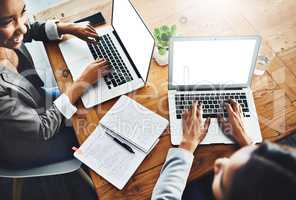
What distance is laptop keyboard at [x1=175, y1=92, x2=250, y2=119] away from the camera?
1400mm

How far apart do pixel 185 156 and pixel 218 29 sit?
0.62 m

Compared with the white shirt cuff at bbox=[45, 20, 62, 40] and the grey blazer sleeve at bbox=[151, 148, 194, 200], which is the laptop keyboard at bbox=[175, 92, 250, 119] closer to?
the grey blazer sleeve at bbox=[151, 148, 194, 200]

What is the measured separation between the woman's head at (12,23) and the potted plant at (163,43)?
54 cm

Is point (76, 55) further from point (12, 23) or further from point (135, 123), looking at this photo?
point (135, 123)

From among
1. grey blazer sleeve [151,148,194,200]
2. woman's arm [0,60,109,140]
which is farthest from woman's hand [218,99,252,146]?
woman's arm [0,60,109,140]

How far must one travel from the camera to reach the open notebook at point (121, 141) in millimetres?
1297

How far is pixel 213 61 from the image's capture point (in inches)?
53.0

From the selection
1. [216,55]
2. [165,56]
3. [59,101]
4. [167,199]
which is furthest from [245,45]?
[59,101]

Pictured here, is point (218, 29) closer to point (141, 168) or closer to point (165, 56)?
point (165, 56)

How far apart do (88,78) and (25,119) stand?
0.28 metres

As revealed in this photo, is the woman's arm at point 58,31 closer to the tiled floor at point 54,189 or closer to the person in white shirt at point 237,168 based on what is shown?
the person in white shirt at point 237,168

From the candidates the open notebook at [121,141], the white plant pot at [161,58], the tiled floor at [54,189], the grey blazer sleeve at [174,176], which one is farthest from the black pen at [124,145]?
the tiled floor at [54,189]

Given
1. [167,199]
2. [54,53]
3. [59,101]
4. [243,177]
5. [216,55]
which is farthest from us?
[54,53]

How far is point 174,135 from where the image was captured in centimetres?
136
